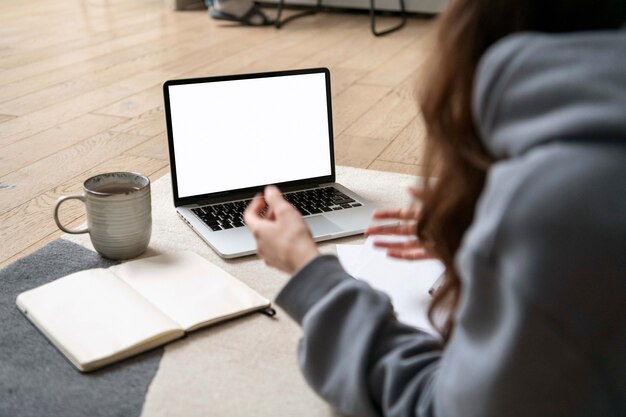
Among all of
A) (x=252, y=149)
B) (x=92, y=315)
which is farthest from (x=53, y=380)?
(x=252, y=149)

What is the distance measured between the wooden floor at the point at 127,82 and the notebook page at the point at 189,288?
Answer: 15.4 inches

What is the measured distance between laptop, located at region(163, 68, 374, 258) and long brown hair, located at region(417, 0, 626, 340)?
1.54 ft

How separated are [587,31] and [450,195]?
0.48ft

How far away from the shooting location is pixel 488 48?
0.50 m

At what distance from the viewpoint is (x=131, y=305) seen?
2.66 feet

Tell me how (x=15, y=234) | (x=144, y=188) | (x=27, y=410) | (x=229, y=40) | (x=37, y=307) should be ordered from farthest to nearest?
(x=229, y=40) < (x=15, y=234) < (x=144, y=188) < (x=37, y=307) < (x=27, y=410)

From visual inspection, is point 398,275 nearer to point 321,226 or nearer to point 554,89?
point 321,226

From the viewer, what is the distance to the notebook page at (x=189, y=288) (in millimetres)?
816

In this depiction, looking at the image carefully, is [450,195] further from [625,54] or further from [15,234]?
[15,234]

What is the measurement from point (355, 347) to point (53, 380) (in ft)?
1.02

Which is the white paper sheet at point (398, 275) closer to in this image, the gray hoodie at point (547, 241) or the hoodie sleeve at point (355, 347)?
the hoodie sleeve at point (355, 347)

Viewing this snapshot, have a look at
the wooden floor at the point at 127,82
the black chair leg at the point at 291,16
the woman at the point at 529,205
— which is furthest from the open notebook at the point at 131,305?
the black chair leg at the point at 291,16

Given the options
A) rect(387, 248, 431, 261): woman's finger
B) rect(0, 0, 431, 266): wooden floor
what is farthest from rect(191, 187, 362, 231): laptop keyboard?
rect(0, 0, 431, 266): wooden floor

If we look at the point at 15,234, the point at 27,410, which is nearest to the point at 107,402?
the point at 27,410
